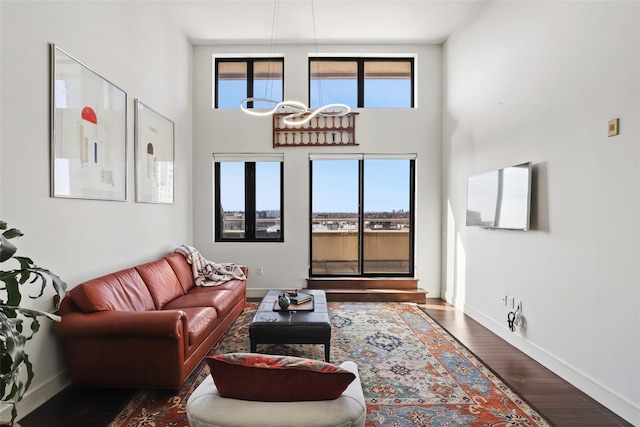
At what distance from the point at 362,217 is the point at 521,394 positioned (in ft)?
11.0

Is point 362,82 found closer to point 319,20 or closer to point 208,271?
point 319,20

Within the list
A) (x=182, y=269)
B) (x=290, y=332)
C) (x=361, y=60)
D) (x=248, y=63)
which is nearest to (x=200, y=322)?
(x=290, y=332)

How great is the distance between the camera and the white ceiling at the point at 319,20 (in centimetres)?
424

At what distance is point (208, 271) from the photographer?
435 cm

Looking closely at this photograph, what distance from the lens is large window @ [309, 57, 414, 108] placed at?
17.9 ft

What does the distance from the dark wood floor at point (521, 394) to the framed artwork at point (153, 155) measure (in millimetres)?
1905

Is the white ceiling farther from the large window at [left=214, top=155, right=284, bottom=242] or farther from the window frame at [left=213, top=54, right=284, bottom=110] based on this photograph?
the large window at [left=214, top=155, right=284, bottom=242]

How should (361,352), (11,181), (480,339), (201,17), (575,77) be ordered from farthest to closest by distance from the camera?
(201,17)
(480,339)
(361,352)
(575,77)
(11,181)

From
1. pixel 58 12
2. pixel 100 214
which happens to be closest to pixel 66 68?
pixel 58 12

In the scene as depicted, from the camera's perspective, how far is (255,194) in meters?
5.41


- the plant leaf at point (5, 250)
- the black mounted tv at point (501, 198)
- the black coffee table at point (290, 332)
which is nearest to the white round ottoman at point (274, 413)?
the plant leaf at point (5, 250)

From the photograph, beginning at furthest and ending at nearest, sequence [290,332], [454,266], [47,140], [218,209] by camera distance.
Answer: [218,209]
[454,266]
[290,332]
[47,140]

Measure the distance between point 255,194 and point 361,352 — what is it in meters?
3.10

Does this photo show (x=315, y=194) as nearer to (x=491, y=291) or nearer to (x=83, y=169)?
(x=491, y=291)
